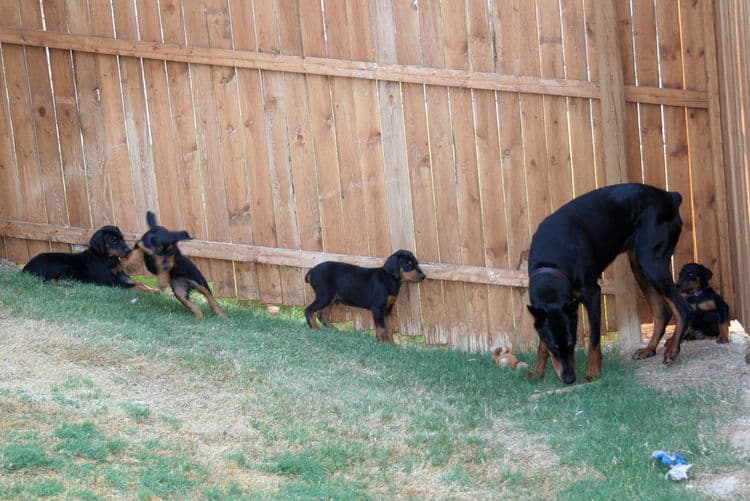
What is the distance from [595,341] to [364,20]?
143 inches

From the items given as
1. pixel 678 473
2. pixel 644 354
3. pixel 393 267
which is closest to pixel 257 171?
pixel 393 267

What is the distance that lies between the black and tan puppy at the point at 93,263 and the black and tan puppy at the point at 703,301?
200 inches

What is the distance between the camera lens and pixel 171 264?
9.44m

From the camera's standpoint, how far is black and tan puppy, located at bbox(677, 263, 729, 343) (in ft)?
29.3

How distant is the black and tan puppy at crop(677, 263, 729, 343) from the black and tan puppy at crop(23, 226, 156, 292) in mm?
5069

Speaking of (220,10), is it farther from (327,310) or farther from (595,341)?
(595,341)

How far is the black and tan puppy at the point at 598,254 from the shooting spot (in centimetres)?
801

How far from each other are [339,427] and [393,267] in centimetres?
290

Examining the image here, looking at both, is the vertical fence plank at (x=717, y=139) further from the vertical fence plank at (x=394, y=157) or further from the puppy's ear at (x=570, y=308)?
the vertical fence plank at (x=394, y=157)

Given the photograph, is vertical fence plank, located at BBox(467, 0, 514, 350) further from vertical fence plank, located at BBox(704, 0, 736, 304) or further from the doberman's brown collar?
vertical fence plank, located at BBox(704, 0, 736, 304)

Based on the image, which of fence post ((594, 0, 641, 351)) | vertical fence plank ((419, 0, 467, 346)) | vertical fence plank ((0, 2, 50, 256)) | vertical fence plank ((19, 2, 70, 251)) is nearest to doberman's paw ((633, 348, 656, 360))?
fence post ((594, 0, 641, 351))

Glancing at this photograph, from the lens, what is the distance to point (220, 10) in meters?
10.2

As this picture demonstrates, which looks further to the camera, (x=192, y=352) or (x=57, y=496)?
(x=192, y=352)

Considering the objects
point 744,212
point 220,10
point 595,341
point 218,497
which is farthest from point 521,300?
point 218,497
